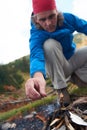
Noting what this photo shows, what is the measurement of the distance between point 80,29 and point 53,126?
1816mm

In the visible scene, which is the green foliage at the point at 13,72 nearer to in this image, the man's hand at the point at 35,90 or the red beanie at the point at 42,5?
the red beanie at the point at 42,5

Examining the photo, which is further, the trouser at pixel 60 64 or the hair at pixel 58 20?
the trouser at pixel 60 64

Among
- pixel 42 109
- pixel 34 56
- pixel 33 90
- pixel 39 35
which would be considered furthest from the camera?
pixel 42 109

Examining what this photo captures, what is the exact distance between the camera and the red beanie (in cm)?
257

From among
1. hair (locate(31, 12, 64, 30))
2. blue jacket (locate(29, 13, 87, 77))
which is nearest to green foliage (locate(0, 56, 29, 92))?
blue jacket (locate(29, 13, 87, 77))

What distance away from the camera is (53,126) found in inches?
56.9

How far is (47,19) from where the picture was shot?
103 inches

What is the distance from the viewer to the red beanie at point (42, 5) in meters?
2.57

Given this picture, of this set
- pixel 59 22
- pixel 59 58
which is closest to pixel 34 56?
pixel 59 22

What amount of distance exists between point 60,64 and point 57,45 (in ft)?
0.63

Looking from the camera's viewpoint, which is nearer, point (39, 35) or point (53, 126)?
point (53, 126)

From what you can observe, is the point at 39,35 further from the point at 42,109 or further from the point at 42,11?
the point at 42,109

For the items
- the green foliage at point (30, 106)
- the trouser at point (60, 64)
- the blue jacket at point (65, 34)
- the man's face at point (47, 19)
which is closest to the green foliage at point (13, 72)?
the green foliage at point (30, 106)

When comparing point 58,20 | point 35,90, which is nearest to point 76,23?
point 58,20
